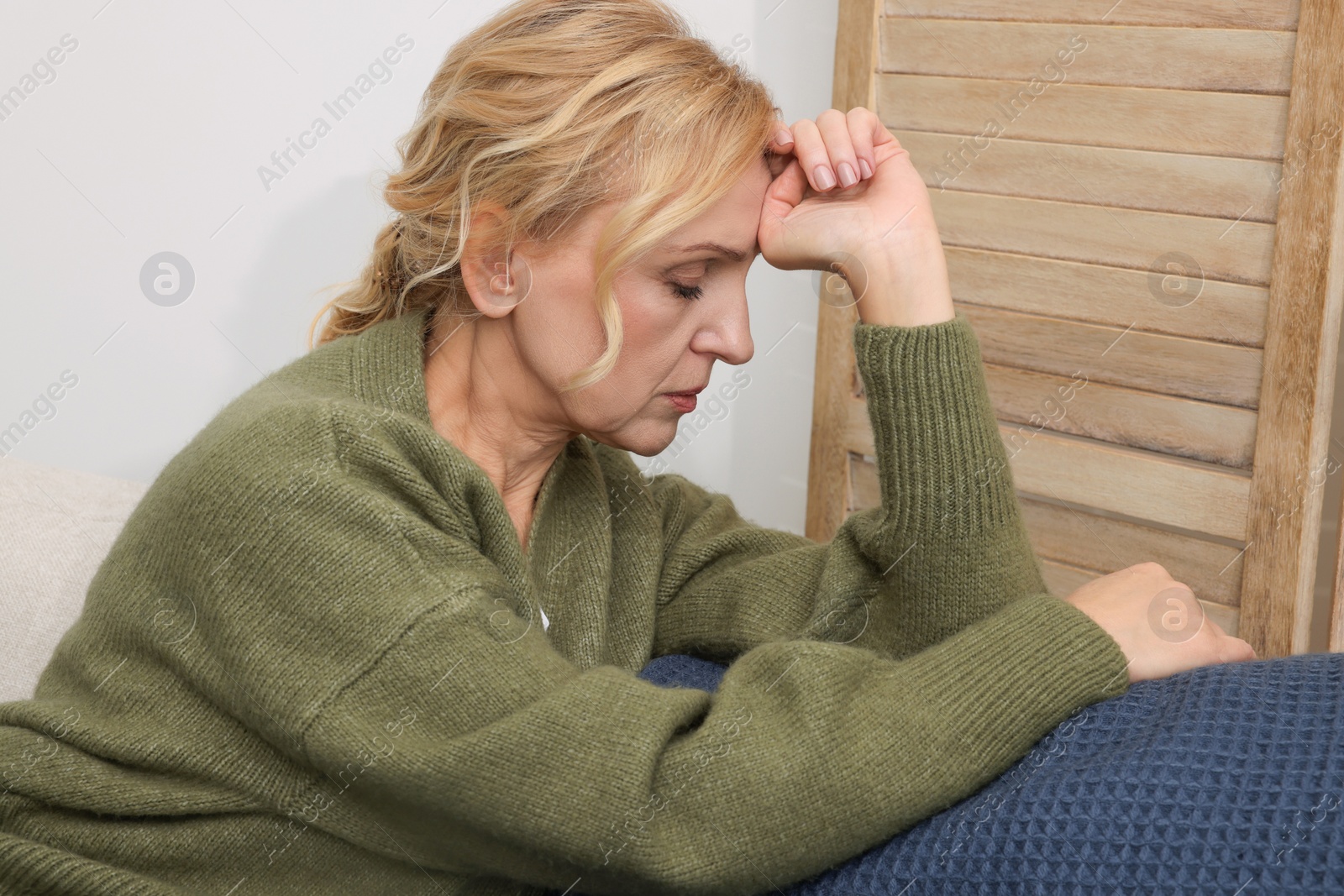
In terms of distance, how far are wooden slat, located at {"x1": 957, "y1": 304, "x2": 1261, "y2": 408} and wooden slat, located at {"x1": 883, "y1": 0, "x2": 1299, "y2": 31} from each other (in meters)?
0.41

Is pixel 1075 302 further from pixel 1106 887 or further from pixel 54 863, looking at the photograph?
pixel 54 863

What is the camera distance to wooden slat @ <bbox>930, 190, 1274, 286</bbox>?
1.56m

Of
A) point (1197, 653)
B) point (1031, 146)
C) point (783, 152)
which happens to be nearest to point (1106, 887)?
point (1197, 653)

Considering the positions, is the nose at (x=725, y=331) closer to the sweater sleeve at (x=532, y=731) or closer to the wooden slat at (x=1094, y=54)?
the sweater sleeve at (x=532, y=731)

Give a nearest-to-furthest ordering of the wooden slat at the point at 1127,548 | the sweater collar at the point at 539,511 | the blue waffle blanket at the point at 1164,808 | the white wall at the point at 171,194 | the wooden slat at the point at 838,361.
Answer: the blue waffle blanket at the point at 1164,808
the sweater collar at the point at 539,511
the white wall at the point at 171,194
the wooden slat at the point at 1127,548
the wooden slat at the point at 838,361

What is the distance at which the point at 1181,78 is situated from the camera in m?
1.57

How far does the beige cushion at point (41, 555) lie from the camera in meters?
1.15

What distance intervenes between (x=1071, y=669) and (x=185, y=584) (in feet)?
2.29

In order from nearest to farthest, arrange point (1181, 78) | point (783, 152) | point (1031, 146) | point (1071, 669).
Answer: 1. point (1071, 669)
2. point (783, 152)
3. point (1181, 78)
4. point (1031, 146)

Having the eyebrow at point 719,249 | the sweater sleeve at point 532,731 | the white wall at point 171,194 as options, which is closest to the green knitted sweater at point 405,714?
the sweater sleeve at point 532,731

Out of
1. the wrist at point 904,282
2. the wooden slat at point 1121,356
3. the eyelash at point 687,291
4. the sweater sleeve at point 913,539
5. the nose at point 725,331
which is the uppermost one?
the eyelash at point 687,291

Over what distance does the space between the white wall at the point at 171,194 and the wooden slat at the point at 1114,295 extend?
83 centimetres

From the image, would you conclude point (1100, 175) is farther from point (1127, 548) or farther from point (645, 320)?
point (645, 320)

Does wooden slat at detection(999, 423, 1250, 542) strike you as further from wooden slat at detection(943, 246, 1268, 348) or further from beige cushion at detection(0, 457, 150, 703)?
beige cushion at detection(0, 457, 150, 703)
